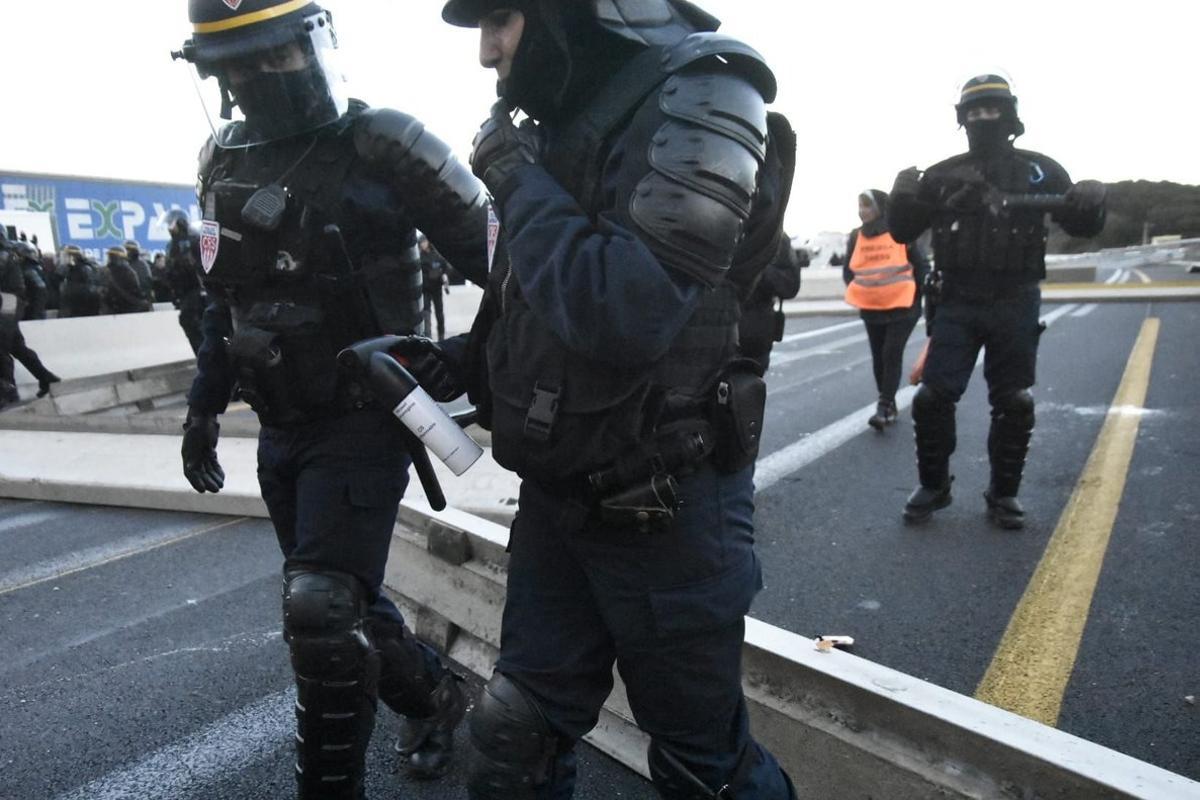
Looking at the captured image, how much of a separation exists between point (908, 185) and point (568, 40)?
3203mm

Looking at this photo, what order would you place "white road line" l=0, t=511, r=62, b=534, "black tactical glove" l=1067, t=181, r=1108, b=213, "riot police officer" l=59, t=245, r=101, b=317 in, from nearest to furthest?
"black tactical glove" l=1067, t=181, r=1108, b=213, "white road line" l=0, t=511, r=62, b=534, "riot police officer" l=59, t=245, r=101, b=317

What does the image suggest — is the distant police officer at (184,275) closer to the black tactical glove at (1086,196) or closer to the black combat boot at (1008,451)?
the black combat boot at (1008,451)

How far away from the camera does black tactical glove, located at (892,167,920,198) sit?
422cm

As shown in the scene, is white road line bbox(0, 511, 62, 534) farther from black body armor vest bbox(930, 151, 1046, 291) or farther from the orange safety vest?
the orange safety vest

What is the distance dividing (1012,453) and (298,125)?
351 centimetres

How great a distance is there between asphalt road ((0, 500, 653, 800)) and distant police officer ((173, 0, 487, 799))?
44 centimetres

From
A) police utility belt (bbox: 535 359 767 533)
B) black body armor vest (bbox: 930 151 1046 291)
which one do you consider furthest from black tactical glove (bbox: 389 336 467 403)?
black body armor vest (bbox: 930 151 1046 291)

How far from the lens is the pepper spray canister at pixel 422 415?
1.71m

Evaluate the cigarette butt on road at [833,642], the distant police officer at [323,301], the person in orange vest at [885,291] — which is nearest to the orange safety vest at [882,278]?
the person in orange vest at [885,291]

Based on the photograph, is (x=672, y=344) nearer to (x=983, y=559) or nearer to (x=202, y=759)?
(x=202, y=759)

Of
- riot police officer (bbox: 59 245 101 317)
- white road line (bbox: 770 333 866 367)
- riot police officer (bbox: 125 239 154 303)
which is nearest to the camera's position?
white road line (bbox: 770 333 866 367)

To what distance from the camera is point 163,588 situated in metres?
4.02

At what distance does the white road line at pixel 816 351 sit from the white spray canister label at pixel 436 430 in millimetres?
9574

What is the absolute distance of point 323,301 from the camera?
2.30 m
